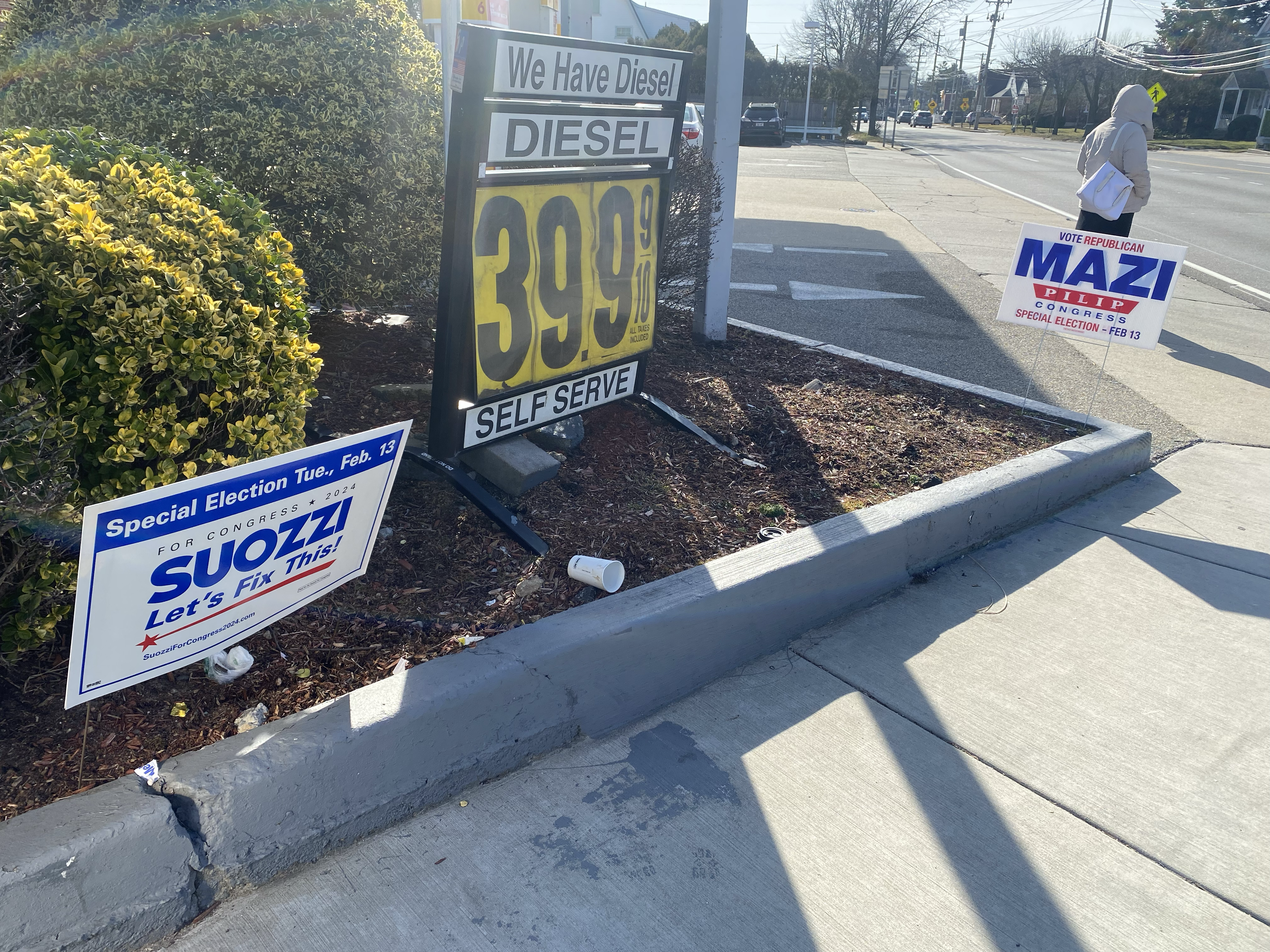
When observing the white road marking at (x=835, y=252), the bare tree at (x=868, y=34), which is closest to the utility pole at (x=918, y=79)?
the bare tree at (x=868, y=34)

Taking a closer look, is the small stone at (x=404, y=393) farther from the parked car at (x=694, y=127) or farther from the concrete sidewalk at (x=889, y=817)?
the parked car at (x=694, y=127)

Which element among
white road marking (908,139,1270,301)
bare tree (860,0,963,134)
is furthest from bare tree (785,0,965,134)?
white road marking (908,139,1270,301)

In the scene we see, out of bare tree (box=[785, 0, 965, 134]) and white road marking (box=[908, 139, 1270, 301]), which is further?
bare tree (box=[785, 0, 965, 134])

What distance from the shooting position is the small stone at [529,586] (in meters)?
3.45

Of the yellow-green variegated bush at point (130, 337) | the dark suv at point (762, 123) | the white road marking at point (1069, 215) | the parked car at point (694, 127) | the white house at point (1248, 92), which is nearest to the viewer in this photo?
the yellow-green variegated bush at point (130, 337)

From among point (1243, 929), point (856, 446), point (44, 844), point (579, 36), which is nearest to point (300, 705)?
point (44, 844)

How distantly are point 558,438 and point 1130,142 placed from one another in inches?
251

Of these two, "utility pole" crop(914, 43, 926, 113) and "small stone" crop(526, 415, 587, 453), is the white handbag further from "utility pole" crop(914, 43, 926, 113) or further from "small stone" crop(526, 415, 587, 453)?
"utility pole" crop(914, 43, 926, 113)

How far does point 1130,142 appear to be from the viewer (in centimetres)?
816

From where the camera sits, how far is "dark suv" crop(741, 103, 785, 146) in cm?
4366

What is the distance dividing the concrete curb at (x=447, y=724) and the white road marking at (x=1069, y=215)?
198 inches

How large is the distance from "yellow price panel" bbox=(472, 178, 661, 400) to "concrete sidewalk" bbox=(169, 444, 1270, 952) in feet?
5.14

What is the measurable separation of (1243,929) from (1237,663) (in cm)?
144

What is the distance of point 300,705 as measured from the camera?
2762 millimetres
